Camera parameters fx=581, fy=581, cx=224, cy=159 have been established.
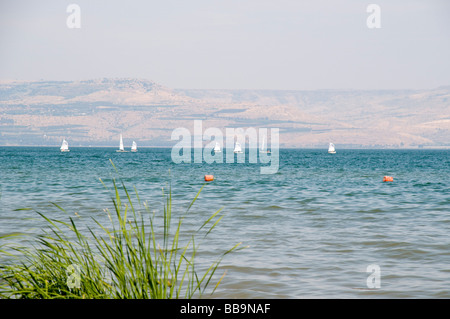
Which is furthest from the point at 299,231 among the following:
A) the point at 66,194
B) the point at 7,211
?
the point at 66,194

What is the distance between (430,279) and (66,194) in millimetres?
24443

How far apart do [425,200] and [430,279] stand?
19.2 m

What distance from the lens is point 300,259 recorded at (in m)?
13.3

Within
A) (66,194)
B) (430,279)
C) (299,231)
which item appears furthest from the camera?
(66,194)

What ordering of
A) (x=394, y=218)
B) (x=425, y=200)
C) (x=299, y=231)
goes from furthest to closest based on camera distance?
(x=425, y=200)
(x=394, y=218)
(x=299, y=231)

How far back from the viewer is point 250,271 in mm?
12156

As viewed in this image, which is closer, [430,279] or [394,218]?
[430,279]

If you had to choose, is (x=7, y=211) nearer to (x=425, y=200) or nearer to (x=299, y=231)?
(x=299, y=231)
